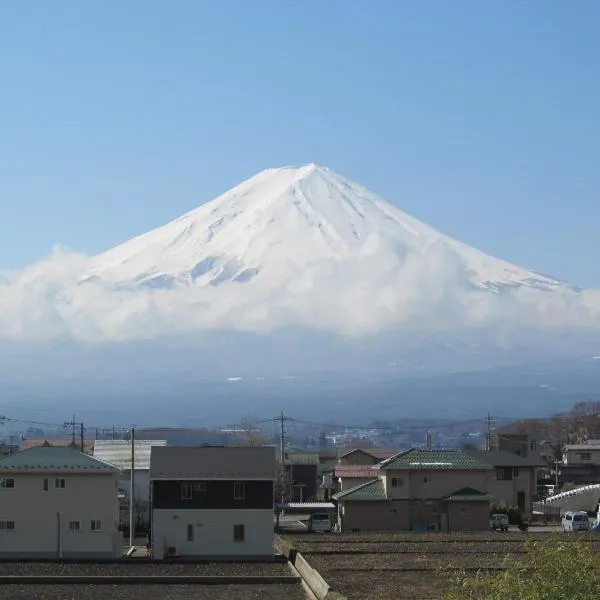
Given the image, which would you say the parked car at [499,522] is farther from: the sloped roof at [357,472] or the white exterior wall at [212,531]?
the white exterior wall at [212,531]

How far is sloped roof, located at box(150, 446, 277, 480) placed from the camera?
35.3 metres

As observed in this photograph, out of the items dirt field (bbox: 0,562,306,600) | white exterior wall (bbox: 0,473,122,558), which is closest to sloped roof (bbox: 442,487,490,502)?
white exterior wall (bbox: 0,473,122,558)

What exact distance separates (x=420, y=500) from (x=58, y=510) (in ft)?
47.7

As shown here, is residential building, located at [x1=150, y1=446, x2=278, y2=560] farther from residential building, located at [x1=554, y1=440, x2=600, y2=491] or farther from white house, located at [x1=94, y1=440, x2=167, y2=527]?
residential building, located at [x1=554, y1=440, x2=600, y2=491]

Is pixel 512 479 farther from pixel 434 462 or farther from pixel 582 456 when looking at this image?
pixel 582 456

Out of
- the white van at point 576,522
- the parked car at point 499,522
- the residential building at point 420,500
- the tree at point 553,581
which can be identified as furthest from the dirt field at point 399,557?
the tree at point 553,581

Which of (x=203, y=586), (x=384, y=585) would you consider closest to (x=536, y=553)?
(x=384, y=585)

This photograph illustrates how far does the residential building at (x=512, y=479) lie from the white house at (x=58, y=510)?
20.9m

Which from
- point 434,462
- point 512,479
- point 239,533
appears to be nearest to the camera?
point 239,533

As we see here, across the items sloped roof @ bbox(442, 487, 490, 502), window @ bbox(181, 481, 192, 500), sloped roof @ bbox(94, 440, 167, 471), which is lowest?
sloped roof @ bbox(442, 487, 490, 502)

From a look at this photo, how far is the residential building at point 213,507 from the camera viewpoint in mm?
34781

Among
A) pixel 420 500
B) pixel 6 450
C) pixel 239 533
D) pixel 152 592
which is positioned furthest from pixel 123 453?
pixel 152 592

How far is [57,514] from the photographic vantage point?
34.8 meters

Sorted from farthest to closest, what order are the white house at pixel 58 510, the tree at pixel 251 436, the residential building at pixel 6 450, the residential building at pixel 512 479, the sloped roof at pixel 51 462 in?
the tree at pixel 251 436, the residential building at pixel 512 479, the residential building at pixel 6 450, the sloped roof at pixel 51 462, the white house at pixel 58 510
